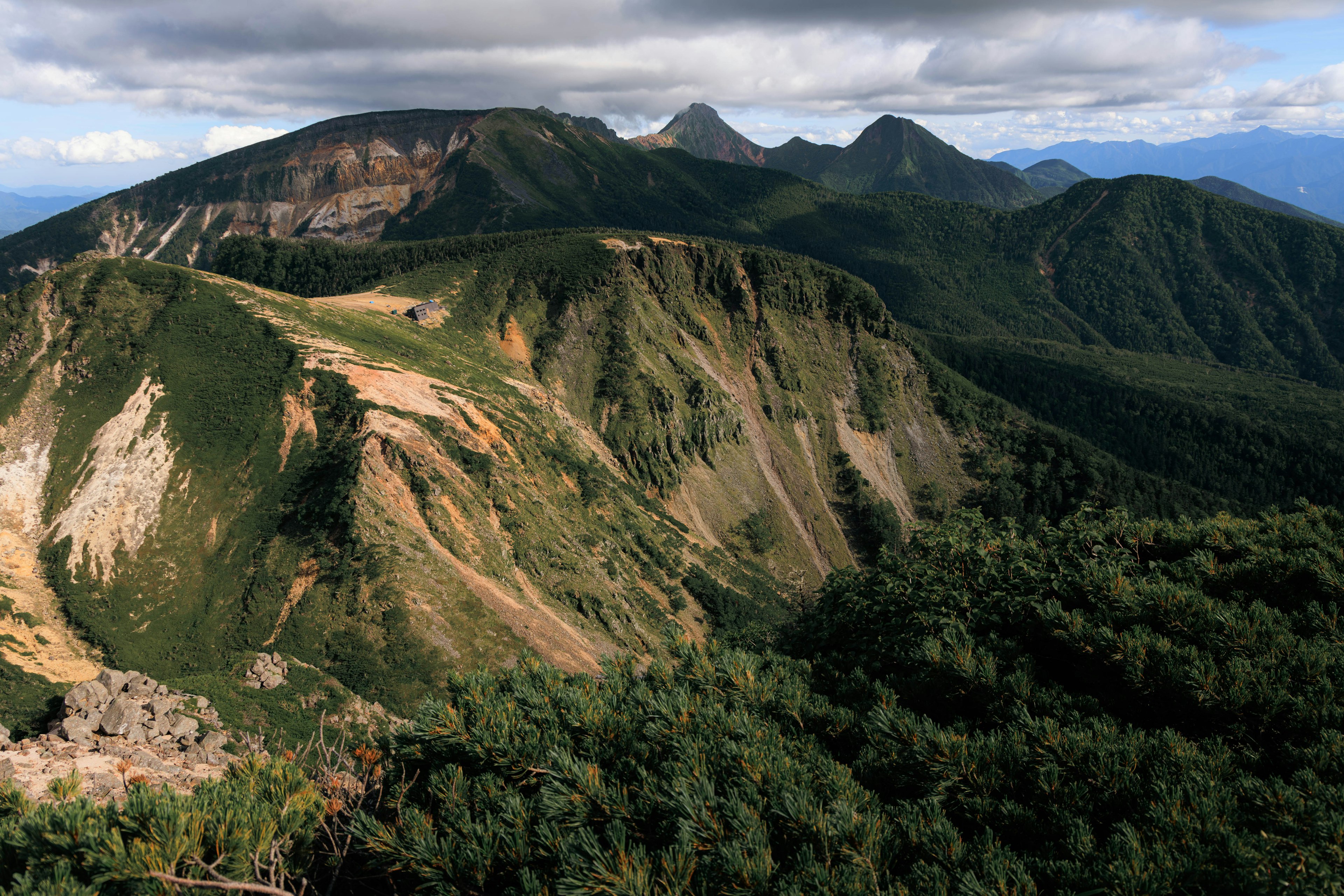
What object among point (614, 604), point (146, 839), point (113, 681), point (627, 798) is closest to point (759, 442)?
point (614, 604)

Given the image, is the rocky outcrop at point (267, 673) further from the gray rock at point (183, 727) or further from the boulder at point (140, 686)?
the gray rock at point (183, 727)

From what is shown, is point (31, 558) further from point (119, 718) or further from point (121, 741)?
point (121, 741)

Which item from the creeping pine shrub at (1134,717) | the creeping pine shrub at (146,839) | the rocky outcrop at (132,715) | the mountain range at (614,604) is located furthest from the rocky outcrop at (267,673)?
the creeping pine shrub at (1134,717)

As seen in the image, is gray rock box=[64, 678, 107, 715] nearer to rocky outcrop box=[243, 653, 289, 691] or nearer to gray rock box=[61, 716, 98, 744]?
gray rock box=[61, 716, 98, 744]

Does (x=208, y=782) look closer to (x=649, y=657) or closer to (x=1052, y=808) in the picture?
(x=1052, y=808)

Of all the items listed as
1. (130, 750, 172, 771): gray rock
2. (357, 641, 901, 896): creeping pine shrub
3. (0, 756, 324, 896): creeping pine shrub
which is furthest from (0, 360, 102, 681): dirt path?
(357, 641, 901, 896): creeping pine shrub
